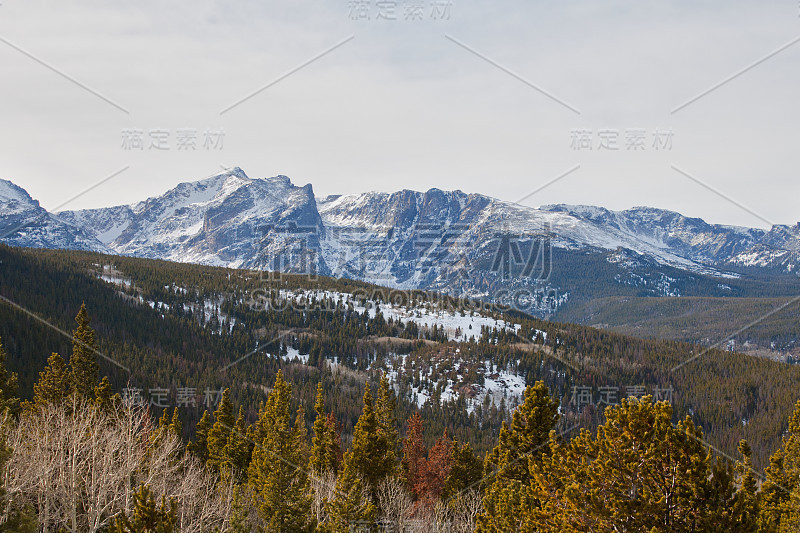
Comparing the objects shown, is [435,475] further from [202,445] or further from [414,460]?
[202,445]

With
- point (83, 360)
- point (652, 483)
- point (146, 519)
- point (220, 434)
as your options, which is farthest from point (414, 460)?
point (652, 483)

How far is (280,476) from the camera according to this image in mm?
33219

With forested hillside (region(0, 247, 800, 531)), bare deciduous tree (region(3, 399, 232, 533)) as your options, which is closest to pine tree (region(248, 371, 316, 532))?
forested hillside (region(0, 247, 800, 531))

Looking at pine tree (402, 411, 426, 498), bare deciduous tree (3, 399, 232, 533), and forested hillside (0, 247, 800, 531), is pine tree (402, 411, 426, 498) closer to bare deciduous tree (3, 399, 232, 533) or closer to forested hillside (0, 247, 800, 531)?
forested hillside (0, 247, 800, 531)

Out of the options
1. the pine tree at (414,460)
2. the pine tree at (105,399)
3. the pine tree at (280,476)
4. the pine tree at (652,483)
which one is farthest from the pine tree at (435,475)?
the pine tree at (652,483)

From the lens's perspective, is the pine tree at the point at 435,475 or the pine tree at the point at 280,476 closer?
the pine tree at the point at 280,476

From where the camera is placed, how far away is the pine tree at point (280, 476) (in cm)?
3053

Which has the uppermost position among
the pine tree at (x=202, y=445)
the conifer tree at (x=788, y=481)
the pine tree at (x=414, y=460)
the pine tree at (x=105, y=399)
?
the conifer tree at (x=788, y=481)

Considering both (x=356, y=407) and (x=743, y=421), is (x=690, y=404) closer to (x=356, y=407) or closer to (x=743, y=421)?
(x=743, y=421)

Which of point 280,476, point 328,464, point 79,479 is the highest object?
point 79,479

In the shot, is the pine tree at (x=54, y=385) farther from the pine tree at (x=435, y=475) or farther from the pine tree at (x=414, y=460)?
the pine tree at (x=435, y=475)

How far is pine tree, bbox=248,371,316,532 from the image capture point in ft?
100

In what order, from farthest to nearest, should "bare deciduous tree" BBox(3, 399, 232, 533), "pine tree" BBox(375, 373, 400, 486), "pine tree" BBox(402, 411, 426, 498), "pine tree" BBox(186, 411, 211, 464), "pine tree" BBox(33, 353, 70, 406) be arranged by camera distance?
"pine tree" BBox(186, 411, 211, 464) → "pine tree" BBox(33, 353, 70, 406) → "pine tree" BBox(402, 411, 426, 498) → "pine tree" BBox(375, 373, 400, 486) → "bare deciduous tree" BBox(3, 399, 232, 533)

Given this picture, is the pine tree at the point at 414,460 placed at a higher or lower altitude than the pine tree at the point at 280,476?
lower
